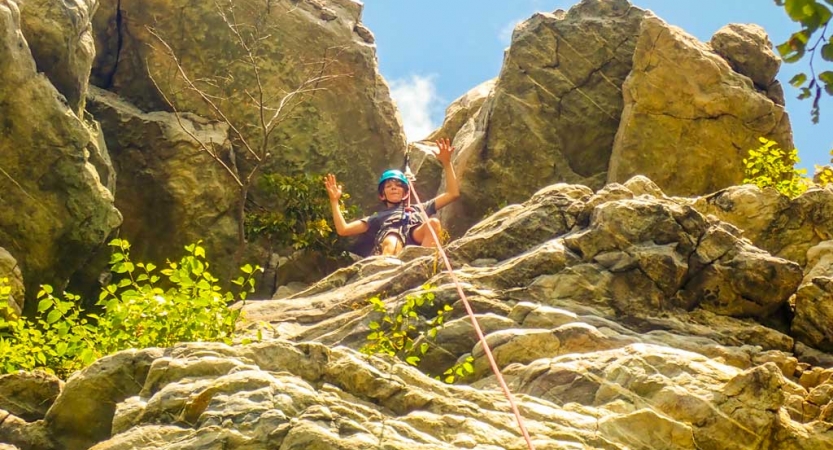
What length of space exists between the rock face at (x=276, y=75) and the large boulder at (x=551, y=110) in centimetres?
217

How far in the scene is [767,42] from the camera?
1964cm

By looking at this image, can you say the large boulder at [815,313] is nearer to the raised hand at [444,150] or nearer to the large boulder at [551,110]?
the raised hand at [444,150]

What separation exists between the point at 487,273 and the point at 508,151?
848 centimetres

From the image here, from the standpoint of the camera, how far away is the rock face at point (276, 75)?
Result: 787 inches

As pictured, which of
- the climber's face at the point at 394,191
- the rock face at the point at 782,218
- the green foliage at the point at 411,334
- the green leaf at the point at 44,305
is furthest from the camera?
the climber's face at the point at 394,191

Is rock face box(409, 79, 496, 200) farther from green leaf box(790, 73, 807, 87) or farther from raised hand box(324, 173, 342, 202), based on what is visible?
green leaf box(790, 73, 807, 87)

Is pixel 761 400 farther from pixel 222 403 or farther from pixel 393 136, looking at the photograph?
pixel 393 136

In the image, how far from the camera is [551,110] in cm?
1947

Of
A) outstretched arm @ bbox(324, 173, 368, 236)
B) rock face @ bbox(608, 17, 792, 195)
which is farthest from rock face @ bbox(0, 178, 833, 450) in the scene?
rock face @ bbox(608, 17, 792, 195)

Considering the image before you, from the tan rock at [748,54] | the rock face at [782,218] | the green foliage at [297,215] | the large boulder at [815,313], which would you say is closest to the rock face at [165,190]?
the green foliage at [297,215]

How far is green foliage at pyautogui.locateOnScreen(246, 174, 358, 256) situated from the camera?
18781 millimetres

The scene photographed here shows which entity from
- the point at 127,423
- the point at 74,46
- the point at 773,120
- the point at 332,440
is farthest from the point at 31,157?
the point at 773,120

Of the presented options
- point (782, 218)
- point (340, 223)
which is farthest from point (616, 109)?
point (782, 218)

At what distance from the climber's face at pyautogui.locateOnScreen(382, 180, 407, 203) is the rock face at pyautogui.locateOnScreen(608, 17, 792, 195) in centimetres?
Result: 380
